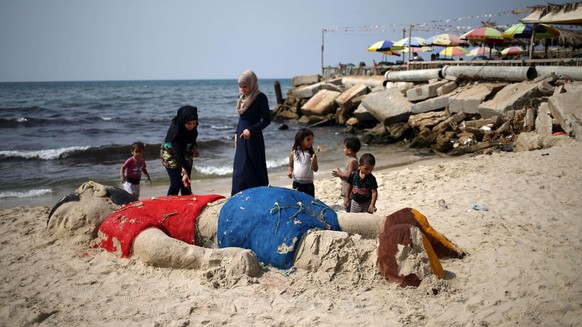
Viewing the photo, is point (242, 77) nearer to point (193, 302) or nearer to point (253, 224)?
point (253, 224)

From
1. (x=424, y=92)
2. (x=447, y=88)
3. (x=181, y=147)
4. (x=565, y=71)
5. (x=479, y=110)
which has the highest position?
(x=565, y=71)

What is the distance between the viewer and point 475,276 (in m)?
3.60

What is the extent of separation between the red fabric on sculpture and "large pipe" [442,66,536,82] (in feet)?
41.7

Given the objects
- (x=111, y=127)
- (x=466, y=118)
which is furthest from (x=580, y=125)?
(x=111, y=127)

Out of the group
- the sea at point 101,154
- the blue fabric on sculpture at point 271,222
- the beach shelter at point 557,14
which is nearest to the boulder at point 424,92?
the sea at point 101,154

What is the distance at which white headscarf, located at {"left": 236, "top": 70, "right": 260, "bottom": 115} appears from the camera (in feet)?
16.3

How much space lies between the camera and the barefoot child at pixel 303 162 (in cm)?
539

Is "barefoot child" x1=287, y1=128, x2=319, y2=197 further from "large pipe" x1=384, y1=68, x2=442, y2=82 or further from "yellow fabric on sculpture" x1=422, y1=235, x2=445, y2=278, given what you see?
"large pipe" x1=384, y1=68, x2=442, y2=82

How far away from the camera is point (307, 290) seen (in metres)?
3.37

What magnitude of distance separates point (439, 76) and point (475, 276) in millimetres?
15258

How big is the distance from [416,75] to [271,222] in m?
17.0

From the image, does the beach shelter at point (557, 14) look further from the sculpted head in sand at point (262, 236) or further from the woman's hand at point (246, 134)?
the sculpted head in sand at point (262, 236)

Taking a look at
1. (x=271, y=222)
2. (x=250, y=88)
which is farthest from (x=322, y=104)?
(x=271, y=222)

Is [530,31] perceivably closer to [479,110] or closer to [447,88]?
[447,88]
